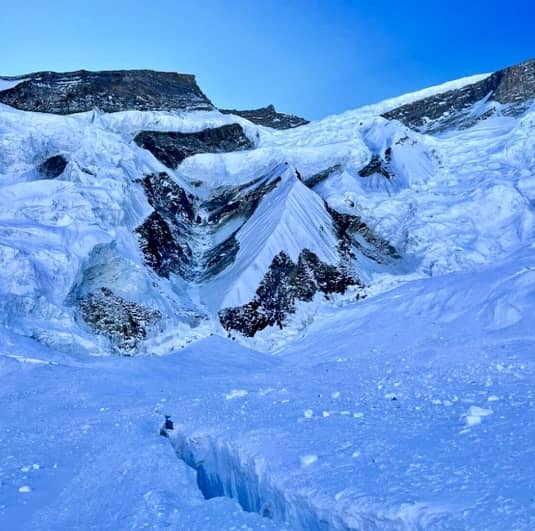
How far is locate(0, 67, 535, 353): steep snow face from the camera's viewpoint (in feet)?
55.4

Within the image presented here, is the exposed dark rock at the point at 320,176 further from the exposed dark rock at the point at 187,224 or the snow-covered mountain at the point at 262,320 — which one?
the exposed dark rock at the point at 187,224

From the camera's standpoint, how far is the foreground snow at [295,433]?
6250 mm

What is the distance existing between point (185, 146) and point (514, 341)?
26.7 meters

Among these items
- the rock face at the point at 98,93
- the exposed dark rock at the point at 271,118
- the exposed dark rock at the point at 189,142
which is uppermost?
the exposed dark rock at the point at 271,118

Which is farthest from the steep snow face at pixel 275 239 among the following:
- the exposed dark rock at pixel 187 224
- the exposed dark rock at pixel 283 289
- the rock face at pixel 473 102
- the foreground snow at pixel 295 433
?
the rock face at pixel 473 102

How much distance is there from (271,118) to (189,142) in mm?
A: 18781

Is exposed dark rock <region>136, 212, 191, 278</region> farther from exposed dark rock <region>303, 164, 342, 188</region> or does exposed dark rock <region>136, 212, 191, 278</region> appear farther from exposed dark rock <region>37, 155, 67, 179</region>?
exposed dark rock <region>303, 164, 342, 188</region>

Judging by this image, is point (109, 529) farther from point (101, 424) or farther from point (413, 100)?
point (413, 100)

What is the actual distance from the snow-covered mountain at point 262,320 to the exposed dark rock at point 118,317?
6 centimetres

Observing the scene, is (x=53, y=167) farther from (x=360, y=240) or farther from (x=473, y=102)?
(x=473, y=102)

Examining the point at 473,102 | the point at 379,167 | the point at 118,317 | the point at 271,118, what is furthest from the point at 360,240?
the point at 271,118

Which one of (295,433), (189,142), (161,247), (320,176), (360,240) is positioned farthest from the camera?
(189,142)

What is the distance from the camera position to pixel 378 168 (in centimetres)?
3014

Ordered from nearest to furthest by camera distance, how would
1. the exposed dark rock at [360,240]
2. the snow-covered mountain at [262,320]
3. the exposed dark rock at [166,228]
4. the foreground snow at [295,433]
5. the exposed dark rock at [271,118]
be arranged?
the foreground snow at [295,433]
the snow-covered mountain at [262,320]
the exposed dark rock at [166,228]
the exposed dark rock at [360,240]
the exposed dark rock at [271,118]
